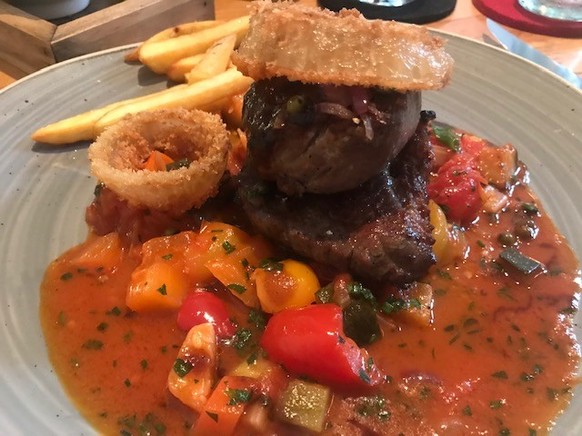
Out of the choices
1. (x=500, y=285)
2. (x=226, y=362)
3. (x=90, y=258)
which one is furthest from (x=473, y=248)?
(x=90, y=258)

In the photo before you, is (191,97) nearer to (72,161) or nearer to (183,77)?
(183,77)

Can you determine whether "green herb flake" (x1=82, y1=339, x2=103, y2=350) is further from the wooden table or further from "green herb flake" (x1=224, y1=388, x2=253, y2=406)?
the wooden table

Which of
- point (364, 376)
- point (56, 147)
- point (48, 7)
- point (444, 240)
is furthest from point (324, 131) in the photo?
point (48, 7)

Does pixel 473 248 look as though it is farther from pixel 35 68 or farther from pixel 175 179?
pixel 35 68

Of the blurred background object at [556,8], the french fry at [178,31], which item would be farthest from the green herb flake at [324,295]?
the blurred background object at [556,8]

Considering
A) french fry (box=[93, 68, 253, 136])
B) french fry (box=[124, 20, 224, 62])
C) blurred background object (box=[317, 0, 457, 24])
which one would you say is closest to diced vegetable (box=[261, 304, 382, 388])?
french fry (box=[93, 68, 253, 136])
